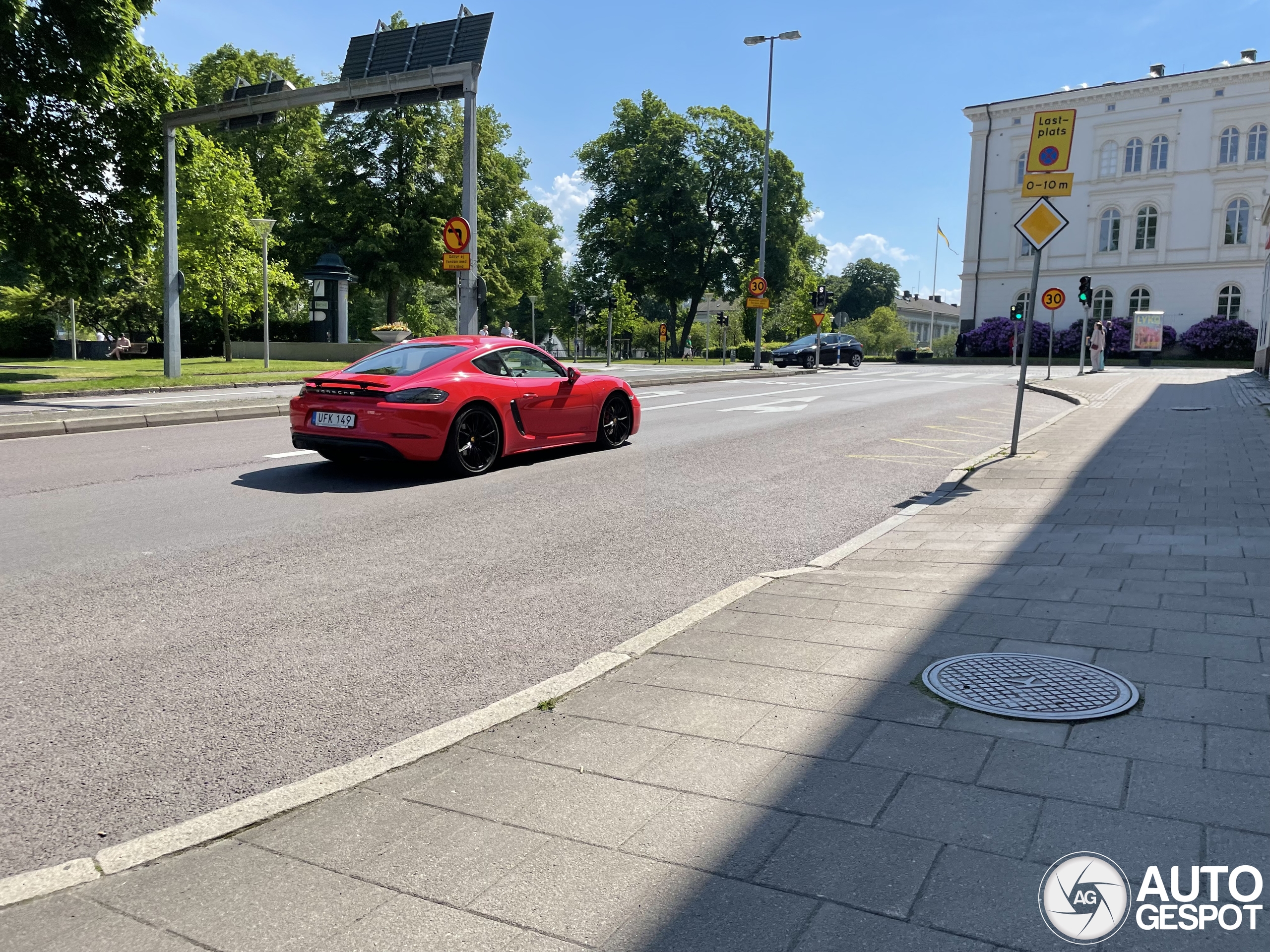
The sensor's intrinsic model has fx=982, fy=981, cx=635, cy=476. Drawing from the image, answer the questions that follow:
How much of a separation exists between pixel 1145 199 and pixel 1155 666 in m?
62.3

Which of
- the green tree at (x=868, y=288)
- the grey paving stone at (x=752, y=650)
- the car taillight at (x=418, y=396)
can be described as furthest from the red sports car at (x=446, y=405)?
the green tree at (x=868, y=288)

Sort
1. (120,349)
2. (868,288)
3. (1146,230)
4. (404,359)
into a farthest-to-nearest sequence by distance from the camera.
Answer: (868,288) → (1146,230) → (120,349) → (404,359)

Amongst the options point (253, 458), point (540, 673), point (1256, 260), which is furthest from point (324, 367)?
point (1256, 260)

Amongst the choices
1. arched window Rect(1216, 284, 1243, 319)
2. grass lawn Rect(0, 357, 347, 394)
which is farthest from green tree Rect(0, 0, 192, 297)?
arched window Rect(1216, 284, 1243, 319)

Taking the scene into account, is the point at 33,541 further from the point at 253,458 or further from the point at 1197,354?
the point at 1197,354

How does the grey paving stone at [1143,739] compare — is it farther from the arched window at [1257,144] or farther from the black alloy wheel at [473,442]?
the arched window at [1257,144]

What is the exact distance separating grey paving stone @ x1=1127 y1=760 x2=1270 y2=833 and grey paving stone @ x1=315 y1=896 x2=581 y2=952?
5.64ft

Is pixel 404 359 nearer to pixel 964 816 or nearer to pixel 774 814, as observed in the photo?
pixel 774 814

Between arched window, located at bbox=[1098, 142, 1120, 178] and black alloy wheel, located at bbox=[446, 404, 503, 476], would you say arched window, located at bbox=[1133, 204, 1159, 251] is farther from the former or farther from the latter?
black alloy wheel, located at bbox=[446, 404, 503, 476]

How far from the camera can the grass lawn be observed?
1922cm

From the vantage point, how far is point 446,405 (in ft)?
30.0

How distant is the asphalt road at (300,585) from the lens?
3312 mm

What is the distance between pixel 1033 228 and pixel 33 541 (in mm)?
9569

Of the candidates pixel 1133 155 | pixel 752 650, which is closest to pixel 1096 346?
pixel 1133 155
